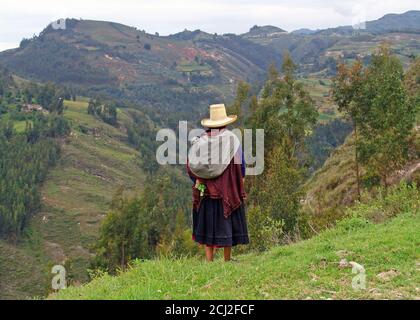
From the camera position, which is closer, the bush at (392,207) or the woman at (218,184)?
the woman at (218,184)

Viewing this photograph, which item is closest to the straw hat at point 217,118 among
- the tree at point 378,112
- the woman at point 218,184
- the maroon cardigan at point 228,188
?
the woman at point 218,184

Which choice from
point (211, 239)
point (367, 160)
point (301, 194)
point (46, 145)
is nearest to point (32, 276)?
point (46, 145)

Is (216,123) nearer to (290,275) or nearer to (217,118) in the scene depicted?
(217,118)

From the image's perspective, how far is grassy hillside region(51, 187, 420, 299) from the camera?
18.0 ft

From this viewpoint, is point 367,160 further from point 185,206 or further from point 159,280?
point 185,206

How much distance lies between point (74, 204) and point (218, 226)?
83.1m

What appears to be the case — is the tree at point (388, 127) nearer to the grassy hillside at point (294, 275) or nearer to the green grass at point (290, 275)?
the grassy hillside at point (294, 275)

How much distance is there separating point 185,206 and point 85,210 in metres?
20.6

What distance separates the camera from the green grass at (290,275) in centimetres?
549

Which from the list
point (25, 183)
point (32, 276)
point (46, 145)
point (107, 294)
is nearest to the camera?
point (107, 294)

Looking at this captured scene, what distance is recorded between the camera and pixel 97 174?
102 m

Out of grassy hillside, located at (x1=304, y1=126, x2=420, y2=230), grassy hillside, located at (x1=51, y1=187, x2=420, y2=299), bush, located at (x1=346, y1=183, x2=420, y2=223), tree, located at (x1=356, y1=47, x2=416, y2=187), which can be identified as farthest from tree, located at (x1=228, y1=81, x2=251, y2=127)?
grassy hillside, located at (x1=51, y1=187, x2=420, y2=299)

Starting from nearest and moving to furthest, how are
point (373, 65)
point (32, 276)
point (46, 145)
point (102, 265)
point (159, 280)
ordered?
point (159, 280) → point (373, 65) → point (102, 265) → point (32, 276) → point (46, 145)

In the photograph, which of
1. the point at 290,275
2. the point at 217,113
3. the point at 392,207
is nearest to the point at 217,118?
the point at 217,113
